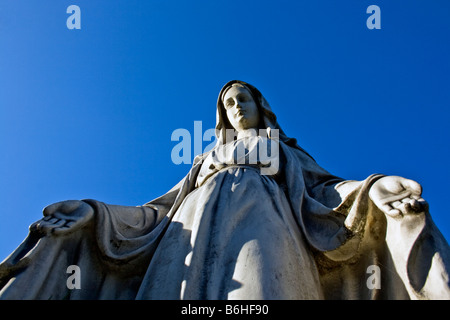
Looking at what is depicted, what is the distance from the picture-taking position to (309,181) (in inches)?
325

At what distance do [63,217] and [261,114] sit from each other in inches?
142

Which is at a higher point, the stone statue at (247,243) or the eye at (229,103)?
the eye at (229,103)

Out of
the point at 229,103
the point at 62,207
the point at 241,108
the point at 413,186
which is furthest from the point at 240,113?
the point at 413,186

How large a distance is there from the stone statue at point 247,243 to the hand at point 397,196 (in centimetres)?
1

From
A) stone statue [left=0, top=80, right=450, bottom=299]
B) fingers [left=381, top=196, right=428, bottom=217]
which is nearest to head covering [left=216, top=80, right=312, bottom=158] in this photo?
stone statue [left=0, top=80, right=450, bottom=299]

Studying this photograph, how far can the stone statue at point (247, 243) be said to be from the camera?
6027mm

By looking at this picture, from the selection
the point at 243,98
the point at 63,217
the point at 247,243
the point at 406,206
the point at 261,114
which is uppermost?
the point at 243,98

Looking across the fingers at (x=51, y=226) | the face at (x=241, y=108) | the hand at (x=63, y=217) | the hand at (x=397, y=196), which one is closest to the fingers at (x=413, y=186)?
the hand at (x=397, y=196)

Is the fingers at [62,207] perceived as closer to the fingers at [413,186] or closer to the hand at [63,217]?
the hand at [63,217]

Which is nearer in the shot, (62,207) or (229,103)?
(62,207)

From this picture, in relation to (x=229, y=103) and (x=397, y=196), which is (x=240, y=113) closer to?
(x=229, y=103)

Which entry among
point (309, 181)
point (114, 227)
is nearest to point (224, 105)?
point (309, 181)

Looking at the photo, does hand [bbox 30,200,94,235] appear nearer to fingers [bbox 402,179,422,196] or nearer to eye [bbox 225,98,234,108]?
eye [bbox 225,98,234,108]

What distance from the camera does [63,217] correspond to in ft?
23.0
